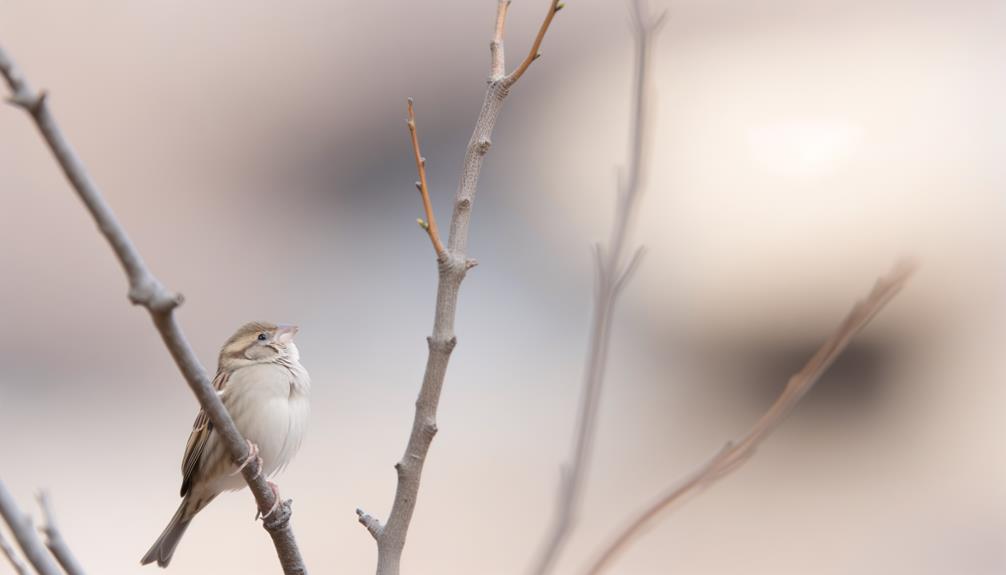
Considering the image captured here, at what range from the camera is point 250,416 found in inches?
70.4

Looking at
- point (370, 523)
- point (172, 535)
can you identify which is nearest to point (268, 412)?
point (172, 535)

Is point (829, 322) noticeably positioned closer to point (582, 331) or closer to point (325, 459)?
point (582, 331)

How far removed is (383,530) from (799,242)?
3572 mm

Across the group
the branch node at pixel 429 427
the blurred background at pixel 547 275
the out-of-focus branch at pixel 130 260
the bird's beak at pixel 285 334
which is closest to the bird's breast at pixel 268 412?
the bird's beak at pixel 285 334

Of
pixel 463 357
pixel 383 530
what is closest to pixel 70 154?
pixel 383 530

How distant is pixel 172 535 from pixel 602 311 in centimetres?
140

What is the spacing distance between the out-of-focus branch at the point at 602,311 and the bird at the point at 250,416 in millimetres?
1037

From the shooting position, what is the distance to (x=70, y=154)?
0.70 m

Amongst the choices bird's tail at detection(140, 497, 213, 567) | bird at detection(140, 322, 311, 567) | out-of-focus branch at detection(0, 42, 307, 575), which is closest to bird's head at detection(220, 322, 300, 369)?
bird at detection(140, 322, 311, 567)

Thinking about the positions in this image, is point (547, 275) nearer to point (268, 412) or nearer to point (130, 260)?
point (268, 412)

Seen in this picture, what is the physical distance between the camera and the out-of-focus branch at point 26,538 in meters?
0.73

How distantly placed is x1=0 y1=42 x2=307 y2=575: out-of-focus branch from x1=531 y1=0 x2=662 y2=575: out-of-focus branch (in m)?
0.33

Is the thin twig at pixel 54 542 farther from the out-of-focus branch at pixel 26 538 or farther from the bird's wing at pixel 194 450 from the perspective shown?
the bird's wing at pixel 194 450

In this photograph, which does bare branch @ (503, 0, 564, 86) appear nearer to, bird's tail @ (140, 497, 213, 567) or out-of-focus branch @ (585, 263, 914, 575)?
out-of-focus branch @ (585, 263, 914, 575)
